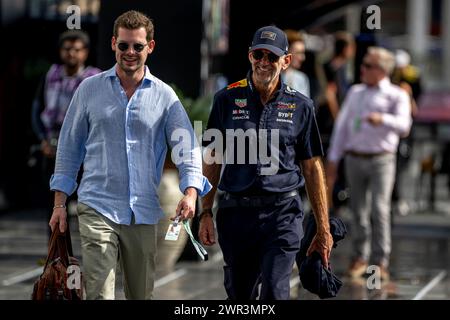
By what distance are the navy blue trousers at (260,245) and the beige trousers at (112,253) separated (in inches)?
20.5

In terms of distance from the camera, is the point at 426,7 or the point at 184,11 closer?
the point at 184,11

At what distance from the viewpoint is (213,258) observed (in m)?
13.9

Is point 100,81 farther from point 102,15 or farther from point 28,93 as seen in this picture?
point 28,93

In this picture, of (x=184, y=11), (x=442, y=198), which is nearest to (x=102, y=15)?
(x=184, y=11)

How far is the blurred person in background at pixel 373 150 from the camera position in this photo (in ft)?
41.0

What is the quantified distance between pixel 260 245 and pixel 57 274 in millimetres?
1137

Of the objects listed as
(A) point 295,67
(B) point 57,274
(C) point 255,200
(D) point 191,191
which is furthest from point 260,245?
(A) point 295,67

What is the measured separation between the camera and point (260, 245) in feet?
26.2

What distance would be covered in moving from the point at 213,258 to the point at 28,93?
501cm

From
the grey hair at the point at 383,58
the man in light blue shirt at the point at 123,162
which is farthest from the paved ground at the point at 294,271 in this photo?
the man in light blue shirt at the point at 123,162

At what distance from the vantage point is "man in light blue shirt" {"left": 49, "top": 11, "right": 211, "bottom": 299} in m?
7.50

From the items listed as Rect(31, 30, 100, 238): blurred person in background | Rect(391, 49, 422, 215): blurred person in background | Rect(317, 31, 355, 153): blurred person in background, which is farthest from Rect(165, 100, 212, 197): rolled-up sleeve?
Rect(391, 49, 422, 215): blurred person in background

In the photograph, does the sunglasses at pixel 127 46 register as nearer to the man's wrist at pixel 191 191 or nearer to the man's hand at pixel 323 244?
the man's wrist at pixel 191 191

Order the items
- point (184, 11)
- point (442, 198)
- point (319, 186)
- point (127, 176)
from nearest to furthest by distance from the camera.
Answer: point (127, 176)
point (319, 186)
point (184, 11)
point (442, 198)
